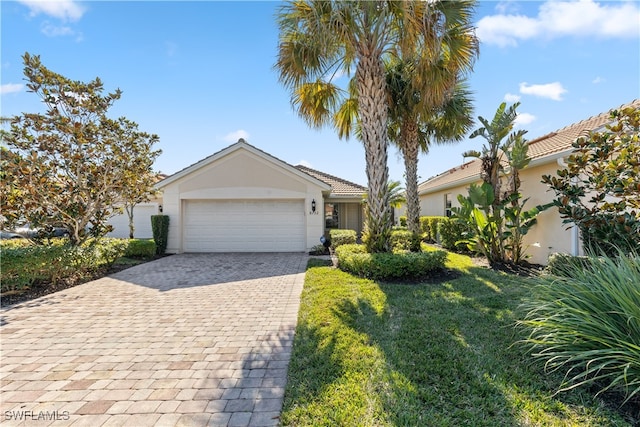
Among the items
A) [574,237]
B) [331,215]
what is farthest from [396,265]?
[331,215]

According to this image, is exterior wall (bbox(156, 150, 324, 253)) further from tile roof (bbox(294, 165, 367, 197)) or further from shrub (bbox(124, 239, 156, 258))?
tile roof (bbox(294, 165, 367, 197))

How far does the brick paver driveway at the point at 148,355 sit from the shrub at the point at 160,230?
5606mm

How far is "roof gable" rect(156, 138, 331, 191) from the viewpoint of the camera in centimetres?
1334

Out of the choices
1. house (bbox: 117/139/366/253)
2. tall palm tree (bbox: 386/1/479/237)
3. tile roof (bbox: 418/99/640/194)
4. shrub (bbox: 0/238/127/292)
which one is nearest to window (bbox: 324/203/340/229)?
house (bbox: 117/139/366/253)

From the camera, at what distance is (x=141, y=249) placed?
40.6 feet

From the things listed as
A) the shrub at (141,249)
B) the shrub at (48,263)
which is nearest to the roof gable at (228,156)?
the shrub at (141,249)

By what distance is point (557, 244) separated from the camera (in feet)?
28.2

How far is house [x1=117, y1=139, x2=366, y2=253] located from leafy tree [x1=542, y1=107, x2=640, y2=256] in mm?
8944

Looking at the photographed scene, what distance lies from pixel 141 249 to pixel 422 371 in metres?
12.7

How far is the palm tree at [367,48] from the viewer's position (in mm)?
7324

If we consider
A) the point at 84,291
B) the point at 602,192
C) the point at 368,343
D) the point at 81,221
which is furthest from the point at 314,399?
the point at 81,221

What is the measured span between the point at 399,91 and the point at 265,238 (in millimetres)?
8695

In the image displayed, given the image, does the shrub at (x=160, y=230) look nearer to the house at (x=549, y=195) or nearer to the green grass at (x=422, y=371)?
the green grass at (x=422, y=371)

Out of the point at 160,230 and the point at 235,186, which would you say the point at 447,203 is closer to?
the point at 235,186
